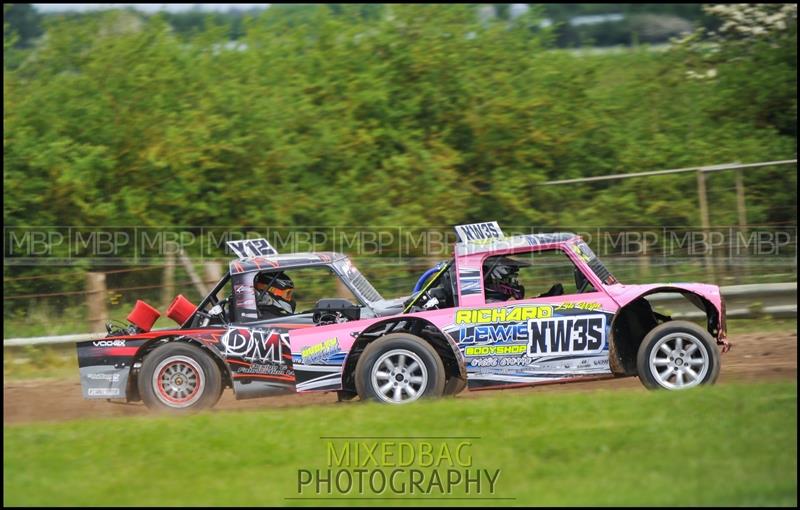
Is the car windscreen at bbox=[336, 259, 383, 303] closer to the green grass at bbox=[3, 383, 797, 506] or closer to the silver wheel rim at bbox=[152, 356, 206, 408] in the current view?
the green grass at bbox=[3, 383, 797, 506]

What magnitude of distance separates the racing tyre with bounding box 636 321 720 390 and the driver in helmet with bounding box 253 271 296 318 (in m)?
3.79

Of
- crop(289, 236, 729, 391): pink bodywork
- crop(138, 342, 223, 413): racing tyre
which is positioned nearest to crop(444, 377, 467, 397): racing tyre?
crop(289, 236, 729, 391): pink bodywork

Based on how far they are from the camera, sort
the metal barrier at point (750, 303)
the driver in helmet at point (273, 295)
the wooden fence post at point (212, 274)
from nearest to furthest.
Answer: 1. the driver in helmet at point (273, 295)
2. the metal barrier at point (750, 303)
3. the wooden fence post at point (212, 274)

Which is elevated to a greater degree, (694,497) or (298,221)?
(298,221)

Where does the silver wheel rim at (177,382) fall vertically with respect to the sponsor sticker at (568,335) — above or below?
below

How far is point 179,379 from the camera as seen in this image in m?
10.9

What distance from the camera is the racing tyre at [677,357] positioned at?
10.0 m

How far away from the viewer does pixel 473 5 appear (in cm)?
2166

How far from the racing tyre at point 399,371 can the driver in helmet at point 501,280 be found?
0.93 metres

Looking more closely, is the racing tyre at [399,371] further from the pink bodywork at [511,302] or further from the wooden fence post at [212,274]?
the wooden fence post at [212,274]

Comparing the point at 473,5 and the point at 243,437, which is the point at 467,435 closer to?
the point at 243,437

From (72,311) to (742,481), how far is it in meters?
11.2

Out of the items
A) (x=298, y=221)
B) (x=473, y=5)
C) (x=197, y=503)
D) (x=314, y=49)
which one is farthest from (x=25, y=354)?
(x=473, y=5)

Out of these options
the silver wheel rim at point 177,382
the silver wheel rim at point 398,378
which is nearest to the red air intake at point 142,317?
the silver wheel rim at point 177,382
